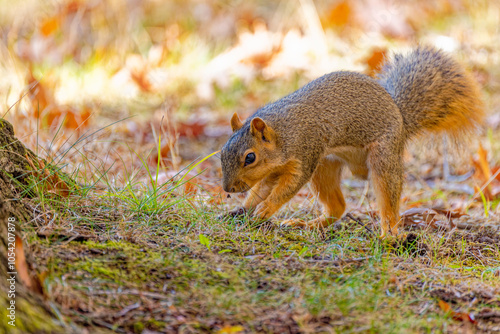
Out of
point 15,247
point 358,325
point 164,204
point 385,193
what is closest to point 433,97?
point 385,193

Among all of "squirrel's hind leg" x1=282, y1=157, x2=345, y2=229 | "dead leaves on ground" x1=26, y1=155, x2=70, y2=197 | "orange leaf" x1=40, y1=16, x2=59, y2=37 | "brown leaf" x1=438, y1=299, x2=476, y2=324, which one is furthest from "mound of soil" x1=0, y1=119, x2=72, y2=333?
"orange leaf" x1=40, y1=16, x2=59, y2=37

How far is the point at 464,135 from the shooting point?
319cm

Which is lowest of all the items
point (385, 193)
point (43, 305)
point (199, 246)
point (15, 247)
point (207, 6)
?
point (385, 193)

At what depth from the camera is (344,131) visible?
291 cm

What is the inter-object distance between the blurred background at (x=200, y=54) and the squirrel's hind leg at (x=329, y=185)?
144 centimetres

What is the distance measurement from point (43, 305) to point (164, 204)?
104 cm

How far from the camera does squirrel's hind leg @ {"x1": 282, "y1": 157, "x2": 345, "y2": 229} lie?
9.84 feet

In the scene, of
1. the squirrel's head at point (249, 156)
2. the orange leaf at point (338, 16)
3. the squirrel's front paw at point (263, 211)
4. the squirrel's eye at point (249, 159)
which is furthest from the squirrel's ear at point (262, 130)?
the orange leaf at point (338, 16)

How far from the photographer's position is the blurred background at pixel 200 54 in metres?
4.82

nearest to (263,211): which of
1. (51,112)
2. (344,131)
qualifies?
(344,131)

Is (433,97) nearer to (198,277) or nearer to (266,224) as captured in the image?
(266,224)

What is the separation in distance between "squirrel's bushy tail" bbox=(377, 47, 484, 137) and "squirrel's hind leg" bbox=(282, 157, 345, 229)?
0.47 m

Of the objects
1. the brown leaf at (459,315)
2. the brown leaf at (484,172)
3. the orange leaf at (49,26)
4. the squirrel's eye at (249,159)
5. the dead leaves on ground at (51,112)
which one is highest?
the orange leaf at (49,26)

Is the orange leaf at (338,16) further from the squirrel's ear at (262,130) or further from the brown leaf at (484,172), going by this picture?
the squirrel's ear at (262,130)
